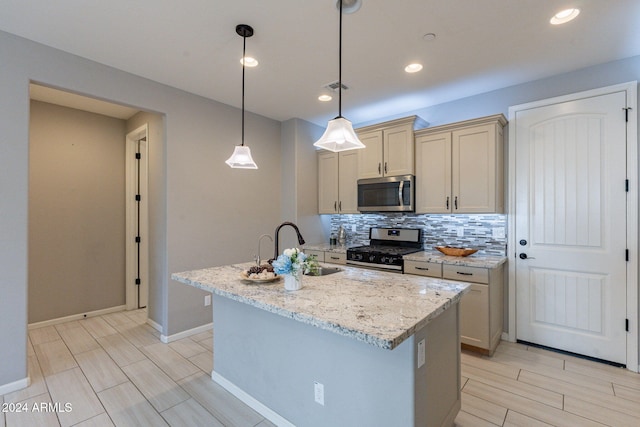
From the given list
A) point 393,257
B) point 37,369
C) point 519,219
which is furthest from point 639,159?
point 37,369

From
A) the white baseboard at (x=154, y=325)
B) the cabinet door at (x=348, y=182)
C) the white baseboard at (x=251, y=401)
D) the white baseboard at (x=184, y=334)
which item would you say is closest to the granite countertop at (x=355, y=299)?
the white baseboard at (x=251, y=401)

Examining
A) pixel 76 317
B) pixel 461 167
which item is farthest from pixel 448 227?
pixel 76 317

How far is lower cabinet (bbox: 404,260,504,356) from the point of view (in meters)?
2.80

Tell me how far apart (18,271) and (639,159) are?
5171mm

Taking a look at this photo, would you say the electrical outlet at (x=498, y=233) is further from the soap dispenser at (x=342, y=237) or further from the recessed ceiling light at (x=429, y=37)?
the recessed ceiling light at (x=429, y=37)

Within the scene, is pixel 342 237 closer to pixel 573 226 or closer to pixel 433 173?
pixel 433 173

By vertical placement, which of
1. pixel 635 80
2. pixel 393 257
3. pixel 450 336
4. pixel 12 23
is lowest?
pixel 450 336

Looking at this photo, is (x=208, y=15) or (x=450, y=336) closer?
(x=450, y=336)

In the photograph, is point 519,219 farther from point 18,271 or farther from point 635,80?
point 18,271

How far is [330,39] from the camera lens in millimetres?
2340

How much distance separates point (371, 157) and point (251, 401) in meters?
2.96

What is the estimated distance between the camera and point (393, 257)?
131 inches

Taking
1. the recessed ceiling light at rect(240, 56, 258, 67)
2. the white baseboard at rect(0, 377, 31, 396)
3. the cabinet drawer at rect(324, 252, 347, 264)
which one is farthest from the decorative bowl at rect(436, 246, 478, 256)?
the white baseboard at rect(0, 377, 31, 396)

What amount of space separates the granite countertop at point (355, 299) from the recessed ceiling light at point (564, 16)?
6.44 feet
